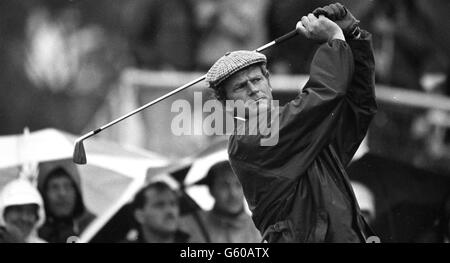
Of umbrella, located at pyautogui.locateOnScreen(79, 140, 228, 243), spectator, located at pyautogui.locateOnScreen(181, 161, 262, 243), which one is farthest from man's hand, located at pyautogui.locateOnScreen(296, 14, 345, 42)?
umbrella, located at pyautogui.locateOnScreen(79, 140, 228, 243)

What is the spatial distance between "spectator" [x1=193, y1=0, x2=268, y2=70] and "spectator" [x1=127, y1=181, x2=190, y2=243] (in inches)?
43.6

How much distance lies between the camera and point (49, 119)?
9.10 m

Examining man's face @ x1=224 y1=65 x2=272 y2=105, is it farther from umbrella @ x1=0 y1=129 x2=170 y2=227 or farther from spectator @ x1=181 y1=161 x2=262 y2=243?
umbrella @ x1=0 y1=129 x2=170 y2=227

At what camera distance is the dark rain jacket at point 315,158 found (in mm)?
4684

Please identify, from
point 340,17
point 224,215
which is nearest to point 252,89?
point 340,17

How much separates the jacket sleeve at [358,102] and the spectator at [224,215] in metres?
2.86

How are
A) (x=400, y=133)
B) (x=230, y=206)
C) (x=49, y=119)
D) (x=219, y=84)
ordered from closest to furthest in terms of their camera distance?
(x=219, y=84) < (x=230, y=206) < (x=400, y=133) < (x=49, y=119)

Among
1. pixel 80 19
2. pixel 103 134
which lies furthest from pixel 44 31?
pixel 103 134

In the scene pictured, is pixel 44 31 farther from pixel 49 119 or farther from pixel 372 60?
pixel 372 60

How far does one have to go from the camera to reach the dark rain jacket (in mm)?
4684

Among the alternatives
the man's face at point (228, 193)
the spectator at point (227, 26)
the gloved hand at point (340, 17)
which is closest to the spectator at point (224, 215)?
the man's face at point (228, 193)

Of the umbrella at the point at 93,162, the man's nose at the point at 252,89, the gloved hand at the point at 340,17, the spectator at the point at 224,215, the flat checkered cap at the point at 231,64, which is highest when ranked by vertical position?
the gloved hand at the point at 340,17

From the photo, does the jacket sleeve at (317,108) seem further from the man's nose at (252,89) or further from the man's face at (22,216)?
the man's face at (22,216)

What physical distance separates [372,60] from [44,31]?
4942 mm
